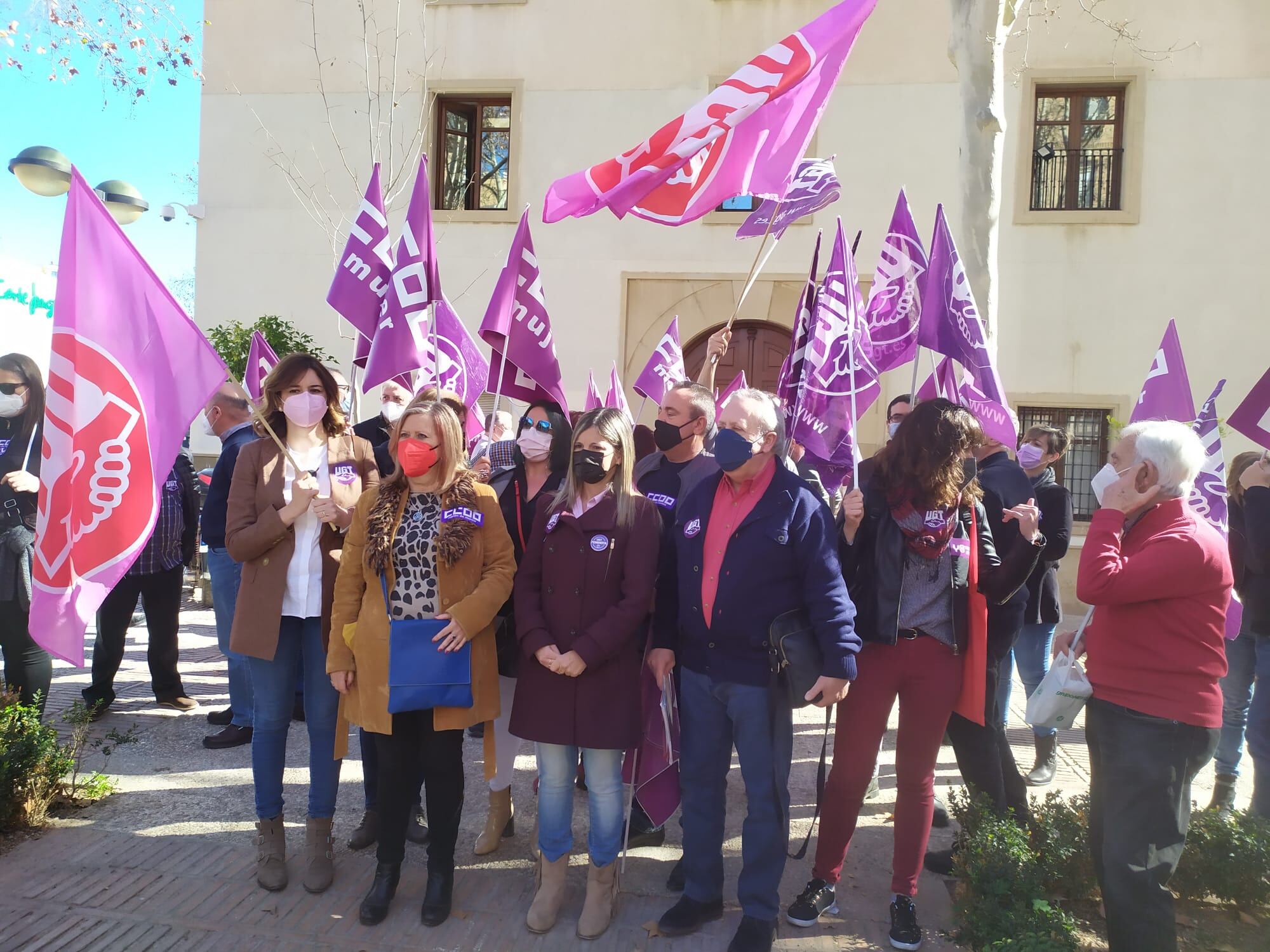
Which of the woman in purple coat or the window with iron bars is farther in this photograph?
the window with iron bars

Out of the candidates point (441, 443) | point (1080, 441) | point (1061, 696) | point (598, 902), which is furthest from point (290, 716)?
point (1080, 441)

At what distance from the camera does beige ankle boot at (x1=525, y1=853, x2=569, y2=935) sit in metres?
3.34

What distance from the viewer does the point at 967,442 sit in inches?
131

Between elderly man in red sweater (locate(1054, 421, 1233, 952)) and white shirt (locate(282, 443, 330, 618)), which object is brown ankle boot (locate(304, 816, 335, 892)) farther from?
elderly man in red sweater (locate(1054, 421, 1233, 952))

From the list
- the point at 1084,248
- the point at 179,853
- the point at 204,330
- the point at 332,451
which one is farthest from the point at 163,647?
the point at 1084,248

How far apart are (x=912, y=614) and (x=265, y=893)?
2709mm

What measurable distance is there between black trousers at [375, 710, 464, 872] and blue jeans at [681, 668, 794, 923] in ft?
1.75

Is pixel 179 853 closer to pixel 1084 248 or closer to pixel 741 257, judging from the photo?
pixel 741 257

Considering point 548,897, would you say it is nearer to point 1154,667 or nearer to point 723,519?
point 723,519

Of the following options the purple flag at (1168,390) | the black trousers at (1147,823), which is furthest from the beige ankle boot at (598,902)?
the purple flag at (1168,390)

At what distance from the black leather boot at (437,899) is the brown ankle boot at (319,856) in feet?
1.45

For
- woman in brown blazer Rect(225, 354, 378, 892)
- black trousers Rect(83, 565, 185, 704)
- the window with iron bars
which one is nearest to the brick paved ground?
woman in brown blazer Rect(225, 354, 378, 892)

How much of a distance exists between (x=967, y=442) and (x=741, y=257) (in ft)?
30.8

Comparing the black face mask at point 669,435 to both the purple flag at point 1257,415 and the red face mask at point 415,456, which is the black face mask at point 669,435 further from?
the purple flag at point 1257,415
